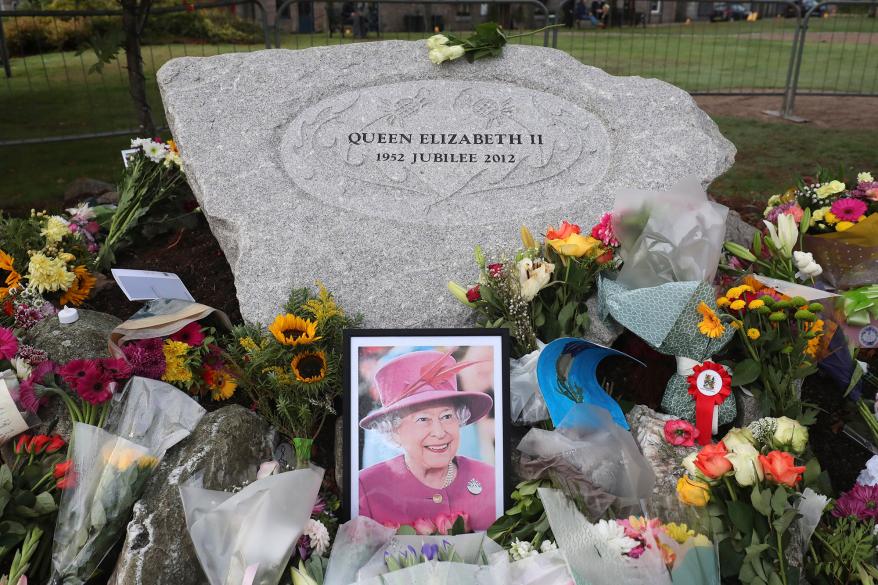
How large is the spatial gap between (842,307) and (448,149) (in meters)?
1.80

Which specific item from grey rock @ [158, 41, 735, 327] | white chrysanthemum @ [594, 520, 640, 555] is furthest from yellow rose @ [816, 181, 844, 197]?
white chrysanthemum @ [594, 520, 640, 555]

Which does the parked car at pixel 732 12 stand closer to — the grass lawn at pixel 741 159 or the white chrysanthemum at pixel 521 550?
the grass lawn at pixel 741 159

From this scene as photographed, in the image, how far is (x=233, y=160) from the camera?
11.4 ft

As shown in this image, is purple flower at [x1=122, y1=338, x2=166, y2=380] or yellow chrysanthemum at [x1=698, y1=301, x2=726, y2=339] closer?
yellow chrysanthemum at [x1=698, y1=301, x2=726, y2=339]

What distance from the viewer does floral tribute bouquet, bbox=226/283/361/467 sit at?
8.68 ft

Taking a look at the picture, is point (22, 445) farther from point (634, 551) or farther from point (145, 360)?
point (634, 551)

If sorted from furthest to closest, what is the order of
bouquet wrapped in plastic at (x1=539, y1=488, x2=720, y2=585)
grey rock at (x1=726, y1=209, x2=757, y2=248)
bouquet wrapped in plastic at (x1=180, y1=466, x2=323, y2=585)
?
grey rock at (x1=726, y1=209, x2=757, y2=248) → bouquet wrapped in plastic at (x1=180, y1=466, x2=323, y2=585) → bouquet wrapped in plastic at (x1=539, y1=488, x2=720, y2=585)

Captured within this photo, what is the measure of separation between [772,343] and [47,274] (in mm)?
3057

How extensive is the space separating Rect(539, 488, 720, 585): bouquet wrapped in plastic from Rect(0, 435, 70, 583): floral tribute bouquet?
1450 millimetres

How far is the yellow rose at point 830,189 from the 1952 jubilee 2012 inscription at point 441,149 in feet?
3.64

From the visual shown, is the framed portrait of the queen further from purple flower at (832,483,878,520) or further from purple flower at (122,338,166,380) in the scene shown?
purple flower at (832,483,878,520)

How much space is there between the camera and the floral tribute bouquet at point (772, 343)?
262 centimetres

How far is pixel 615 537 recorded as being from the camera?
2.02 meters

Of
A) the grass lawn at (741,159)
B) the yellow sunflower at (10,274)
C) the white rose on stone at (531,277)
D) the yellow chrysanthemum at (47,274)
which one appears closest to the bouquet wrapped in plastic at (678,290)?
the white rose on stone at (531,277)
